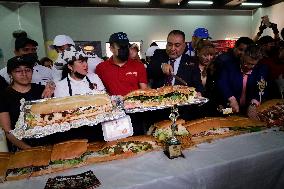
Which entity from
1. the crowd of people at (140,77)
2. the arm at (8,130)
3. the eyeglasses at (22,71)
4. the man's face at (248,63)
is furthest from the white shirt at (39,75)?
the man's face at (248,63)

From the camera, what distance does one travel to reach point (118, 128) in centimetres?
227

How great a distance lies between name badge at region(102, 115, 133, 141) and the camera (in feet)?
7.40

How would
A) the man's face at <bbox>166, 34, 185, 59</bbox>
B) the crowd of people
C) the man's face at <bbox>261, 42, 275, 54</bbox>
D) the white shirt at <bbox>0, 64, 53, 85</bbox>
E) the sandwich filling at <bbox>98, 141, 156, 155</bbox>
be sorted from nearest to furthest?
1. the sandwich filling at <bbox>98, 141, 156, 155</bbox>
2. the crowd of people
3. the man's face at <bbox>166, 34, 185, 59</bbox>
4. the white shirt at <bbox>0, 64, 53, 85</bbox>
5. the man's face at <bbox>261, 42, 275, 54</bbox>

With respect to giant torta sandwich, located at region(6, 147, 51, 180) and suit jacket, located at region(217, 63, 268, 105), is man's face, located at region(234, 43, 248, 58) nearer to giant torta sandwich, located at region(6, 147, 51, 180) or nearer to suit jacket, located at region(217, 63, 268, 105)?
suit jacket, located at region(217, 63, 268, 105)

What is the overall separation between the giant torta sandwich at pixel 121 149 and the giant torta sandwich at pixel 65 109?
0.31 meters

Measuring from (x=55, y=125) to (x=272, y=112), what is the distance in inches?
91.7

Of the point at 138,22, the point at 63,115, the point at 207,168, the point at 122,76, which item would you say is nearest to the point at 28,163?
the point at 63,115

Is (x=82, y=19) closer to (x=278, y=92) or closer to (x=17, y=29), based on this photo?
(x=17, y=29)

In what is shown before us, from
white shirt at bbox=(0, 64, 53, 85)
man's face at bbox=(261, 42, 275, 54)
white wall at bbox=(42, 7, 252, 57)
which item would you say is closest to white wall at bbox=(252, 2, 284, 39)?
white wall at bbox=(42, 7, 252, 57)

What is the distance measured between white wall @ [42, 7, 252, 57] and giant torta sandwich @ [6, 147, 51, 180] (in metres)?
7.59

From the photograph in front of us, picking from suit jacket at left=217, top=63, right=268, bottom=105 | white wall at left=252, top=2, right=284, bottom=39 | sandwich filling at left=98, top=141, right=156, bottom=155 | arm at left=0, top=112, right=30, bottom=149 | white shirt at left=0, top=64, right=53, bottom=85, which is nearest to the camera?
sandwich filling at left=98, top=141, right=156, bottom=155

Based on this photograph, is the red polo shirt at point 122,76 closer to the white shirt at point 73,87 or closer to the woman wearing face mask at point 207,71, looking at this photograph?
the white shirt at point 73,87

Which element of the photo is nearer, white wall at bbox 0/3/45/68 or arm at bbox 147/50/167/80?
arm at bbox 147/50/167/80

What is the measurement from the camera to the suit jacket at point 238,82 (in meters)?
3.18
